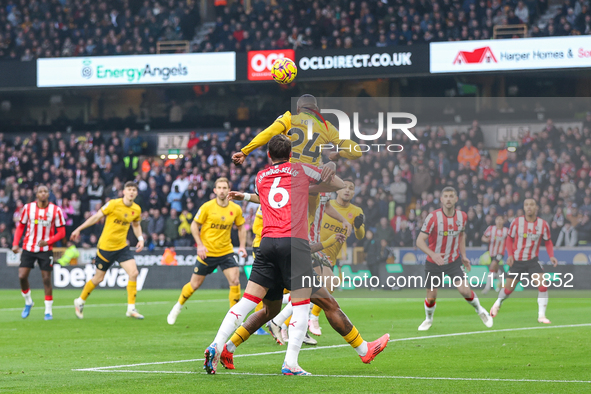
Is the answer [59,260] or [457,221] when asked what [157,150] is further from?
[457,221]

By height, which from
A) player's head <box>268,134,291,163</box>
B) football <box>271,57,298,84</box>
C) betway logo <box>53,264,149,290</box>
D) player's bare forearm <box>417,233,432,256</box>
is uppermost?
football <box>271,57,298,84</box>

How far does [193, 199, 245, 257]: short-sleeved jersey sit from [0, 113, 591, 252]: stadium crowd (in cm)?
599

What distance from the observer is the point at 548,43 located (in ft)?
83.4

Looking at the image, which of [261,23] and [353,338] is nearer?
[353,338]

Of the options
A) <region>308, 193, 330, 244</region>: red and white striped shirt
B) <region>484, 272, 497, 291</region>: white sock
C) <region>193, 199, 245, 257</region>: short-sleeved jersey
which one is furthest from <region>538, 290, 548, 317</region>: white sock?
<region>484, 272, 497, 291</region>: white sock

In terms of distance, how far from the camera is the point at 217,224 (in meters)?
13.2

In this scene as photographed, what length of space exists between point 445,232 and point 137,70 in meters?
19.9

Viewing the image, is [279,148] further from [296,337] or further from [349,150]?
[349,150]

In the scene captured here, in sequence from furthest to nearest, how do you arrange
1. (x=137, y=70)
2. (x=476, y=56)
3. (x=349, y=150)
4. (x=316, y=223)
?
(x=137, y=70) → (x=476, y=56) → (x=316, y=223) → (x=349, y=150)

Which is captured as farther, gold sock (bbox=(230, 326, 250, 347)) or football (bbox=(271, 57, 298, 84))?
football (bbox=(271, 57, 298, 84))

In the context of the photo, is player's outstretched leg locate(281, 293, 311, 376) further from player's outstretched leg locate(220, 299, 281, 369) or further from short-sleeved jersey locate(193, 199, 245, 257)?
short-sleeved jersey locate(193, 199, 245, 257)

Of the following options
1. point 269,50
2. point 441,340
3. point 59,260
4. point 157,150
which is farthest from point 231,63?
point 441,340

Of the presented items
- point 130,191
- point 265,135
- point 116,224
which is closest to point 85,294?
point 116,224

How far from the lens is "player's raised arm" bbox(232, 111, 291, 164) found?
7.65 meters
